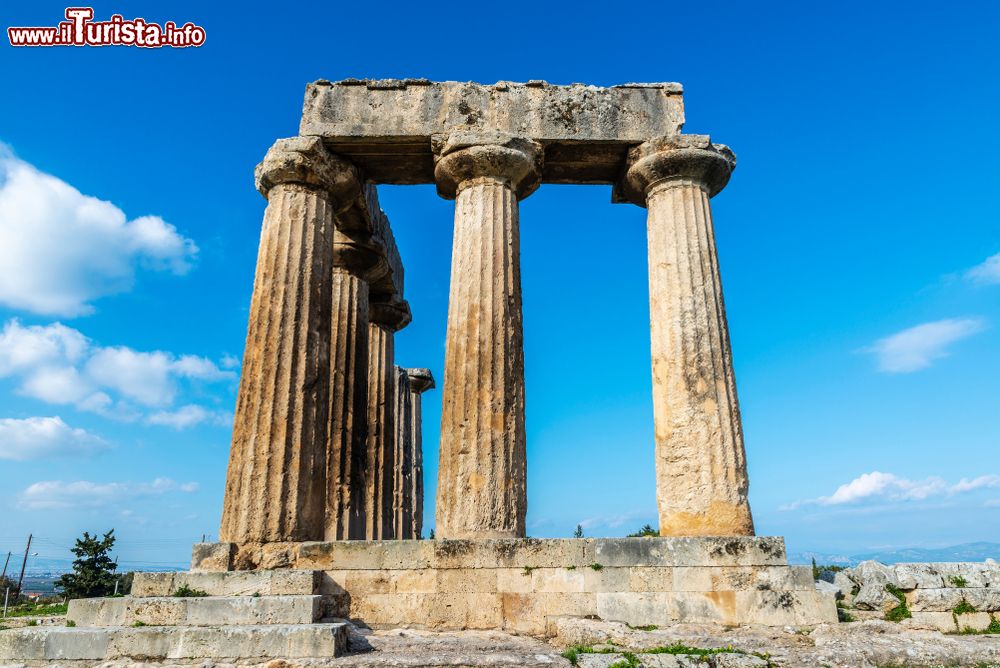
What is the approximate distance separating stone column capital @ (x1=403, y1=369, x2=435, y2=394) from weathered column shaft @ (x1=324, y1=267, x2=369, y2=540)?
7.75m

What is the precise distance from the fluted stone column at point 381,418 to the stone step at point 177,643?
1015 cm

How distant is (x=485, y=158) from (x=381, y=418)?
903cm

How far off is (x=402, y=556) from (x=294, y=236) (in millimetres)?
6740

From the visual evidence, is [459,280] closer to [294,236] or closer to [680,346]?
[294,236]

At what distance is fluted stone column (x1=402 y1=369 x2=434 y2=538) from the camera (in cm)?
2336

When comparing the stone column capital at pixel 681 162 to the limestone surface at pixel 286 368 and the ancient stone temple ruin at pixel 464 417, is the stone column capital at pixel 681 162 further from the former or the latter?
the limestone surface at pixel 286 368

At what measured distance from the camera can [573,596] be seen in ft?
36.2

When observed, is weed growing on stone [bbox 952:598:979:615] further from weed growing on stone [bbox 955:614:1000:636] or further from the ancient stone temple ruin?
the ancient stone temple ruin

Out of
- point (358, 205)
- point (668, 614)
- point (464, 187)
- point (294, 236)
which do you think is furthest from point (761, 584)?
point (358, 205)

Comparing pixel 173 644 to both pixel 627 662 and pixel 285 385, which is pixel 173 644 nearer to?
pixel 285 385

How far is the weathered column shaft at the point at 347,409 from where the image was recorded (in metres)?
16.4

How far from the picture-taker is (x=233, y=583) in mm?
10625

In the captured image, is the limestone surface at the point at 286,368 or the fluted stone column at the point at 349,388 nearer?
the limestone surface at the point at 286,368

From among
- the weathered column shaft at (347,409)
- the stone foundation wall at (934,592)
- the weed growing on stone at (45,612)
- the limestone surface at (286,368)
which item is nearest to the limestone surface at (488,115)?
the limestone surface at (286,368)
